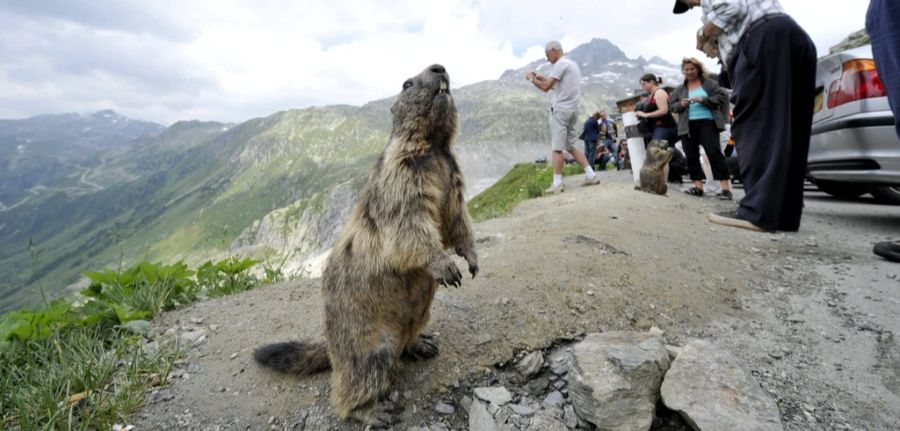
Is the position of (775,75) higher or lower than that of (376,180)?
higher

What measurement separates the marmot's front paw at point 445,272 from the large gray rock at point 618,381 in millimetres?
901

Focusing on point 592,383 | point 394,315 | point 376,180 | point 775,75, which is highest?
point 775,75

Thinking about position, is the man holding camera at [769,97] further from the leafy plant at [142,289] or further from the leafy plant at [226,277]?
the leafy plant at [142,289]

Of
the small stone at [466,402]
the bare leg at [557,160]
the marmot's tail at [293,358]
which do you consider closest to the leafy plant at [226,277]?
the marmot's tail at [293,358]

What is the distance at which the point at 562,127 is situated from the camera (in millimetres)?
9773

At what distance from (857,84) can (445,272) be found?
6.33 meters

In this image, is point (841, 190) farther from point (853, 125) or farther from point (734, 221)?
point (734, 221)

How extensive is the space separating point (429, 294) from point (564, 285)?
1349mm

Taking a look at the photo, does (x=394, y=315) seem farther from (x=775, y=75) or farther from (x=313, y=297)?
(x=775, y=75)

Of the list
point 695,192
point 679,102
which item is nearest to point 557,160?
point 679,102

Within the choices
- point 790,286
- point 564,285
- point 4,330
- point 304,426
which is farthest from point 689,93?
point 4,330

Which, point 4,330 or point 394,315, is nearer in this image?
point 394,315

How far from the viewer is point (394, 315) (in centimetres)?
314

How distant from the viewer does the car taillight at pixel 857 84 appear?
557 cm
